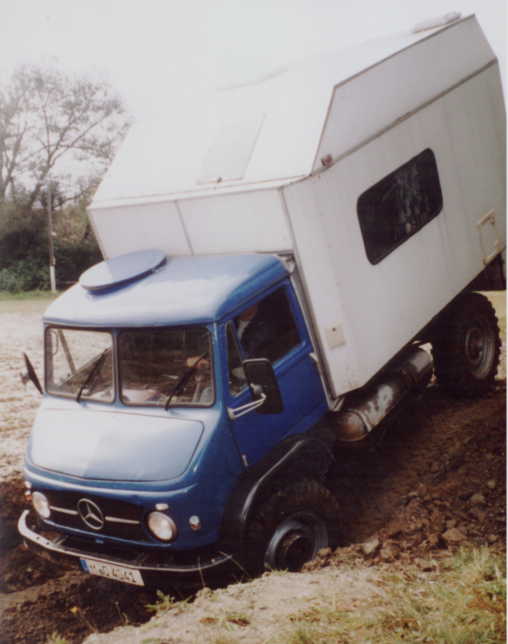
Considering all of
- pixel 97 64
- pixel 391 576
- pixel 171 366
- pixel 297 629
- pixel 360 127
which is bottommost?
pixel 391 576

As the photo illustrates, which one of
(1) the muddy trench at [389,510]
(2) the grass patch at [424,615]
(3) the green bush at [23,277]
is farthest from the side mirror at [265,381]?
(3) the green bush at [23,277]

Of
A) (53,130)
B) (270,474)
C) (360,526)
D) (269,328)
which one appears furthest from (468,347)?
(53,130)

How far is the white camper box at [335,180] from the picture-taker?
4.54m

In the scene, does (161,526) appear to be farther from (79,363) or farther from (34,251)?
(34,251)

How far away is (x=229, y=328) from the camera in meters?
4.11

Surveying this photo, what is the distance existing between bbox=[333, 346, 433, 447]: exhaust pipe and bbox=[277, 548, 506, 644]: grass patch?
1545 mm

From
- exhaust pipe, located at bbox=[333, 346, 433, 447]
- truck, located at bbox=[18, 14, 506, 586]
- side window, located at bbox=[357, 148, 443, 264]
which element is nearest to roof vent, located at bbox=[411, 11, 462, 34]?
truck, located at bbox=[18, 14, 506, 586]

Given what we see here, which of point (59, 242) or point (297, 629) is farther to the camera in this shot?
point (59, 242)

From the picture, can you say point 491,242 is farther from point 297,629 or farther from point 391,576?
point 297,629

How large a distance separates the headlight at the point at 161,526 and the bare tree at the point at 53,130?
3679mm

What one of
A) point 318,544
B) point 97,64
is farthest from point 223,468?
point 97,64

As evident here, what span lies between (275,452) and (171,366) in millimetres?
901

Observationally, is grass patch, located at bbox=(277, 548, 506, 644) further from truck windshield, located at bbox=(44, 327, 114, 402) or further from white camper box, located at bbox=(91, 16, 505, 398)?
truck windshield, located at bbox=(44, 327, 114, 402)

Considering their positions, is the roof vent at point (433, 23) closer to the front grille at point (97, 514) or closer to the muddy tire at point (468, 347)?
the muddy tire at point (468, 347)
